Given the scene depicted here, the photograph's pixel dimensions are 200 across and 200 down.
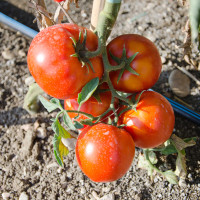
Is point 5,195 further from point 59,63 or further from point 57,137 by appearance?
point 59,63

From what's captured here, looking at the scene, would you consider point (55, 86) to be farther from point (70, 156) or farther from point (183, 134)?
point (183, 134)

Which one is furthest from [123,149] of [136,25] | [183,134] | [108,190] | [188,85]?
[136,25]

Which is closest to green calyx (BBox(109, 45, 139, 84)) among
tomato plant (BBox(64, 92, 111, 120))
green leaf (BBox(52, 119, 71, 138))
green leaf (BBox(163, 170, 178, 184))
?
tomato plant (BBox(64, 92, 111, 120))

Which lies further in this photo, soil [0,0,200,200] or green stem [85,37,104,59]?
soil [0,0,200,200]

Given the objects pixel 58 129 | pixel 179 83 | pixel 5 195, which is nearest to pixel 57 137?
pixel 58 129

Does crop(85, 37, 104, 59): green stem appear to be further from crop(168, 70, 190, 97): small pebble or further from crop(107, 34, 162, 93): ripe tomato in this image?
crop(168, 70, 190, 97): small pebble

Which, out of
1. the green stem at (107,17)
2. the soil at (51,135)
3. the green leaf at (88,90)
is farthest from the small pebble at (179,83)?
the green leaf at (88,90)

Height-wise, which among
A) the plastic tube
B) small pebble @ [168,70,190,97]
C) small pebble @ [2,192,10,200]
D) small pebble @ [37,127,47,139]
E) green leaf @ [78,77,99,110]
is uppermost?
green leaf @ [78,77,99,110]

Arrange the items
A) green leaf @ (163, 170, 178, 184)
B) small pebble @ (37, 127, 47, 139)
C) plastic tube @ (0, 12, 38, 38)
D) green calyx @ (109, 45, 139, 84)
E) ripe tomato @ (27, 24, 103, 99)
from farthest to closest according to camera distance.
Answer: plastic tube @ (0, 12, 38, 38), small pebble @ (37, 127, 47, 139), green leaf @ (163, 170, 178, 184), green calyx @ (109, 45, 139, 84), ripe tomato @ (27, 24, 103, 99)

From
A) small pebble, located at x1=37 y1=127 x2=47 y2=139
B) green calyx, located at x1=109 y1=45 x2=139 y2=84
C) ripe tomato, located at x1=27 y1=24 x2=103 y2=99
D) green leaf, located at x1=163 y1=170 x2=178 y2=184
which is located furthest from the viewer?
small pebble, located at x1=37 y1=127 x2=47 y2=139
